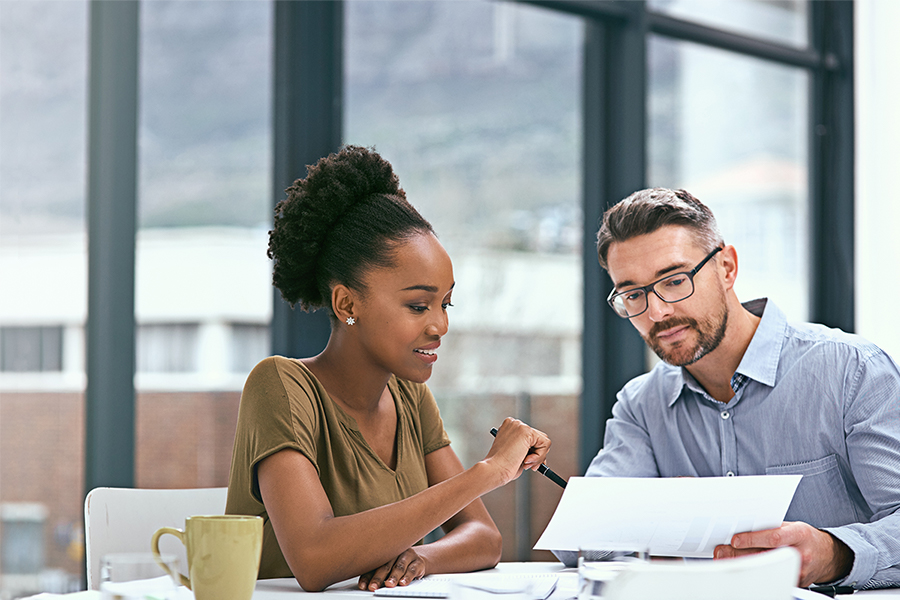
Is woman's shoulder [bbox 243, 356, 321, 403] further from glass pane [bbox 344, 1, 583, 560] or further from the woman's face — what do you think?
glass pane [bbox 344, 1, 583, 560]

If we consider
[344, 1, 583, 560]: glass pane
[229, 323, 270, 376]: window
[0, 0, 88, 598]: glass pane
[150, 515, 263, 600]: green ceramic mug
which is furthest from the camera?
[344, 1, 583, 560]: glass pane

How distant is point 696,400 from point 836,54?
2.45 meters

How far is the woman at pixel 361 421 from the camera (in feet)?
4.45

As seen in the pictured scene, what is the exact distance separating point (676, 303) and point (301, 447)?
81 cm

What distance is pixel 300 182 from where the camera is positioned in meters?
1.71

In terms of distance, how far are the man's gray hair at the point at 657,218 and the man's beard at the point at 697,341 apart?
0.15 metres

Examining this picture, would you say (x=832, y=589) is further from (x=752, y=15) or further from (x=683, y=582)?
(x=752, y=15)

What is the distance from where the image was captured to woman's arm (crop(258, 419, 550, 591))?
1322 mm

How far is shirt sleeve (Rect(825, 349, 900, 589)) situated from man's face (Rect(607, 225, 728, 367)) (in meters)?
0.28

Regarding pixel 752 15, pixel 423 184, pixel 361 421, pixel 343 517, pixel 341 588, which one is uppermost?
pixel 752 15

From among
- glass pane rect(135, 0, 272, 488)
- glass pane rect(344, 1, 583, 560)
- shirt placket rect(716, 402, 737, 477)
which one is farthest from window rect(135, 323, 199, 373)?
shirt placket rect(716, 402, 737, 477)

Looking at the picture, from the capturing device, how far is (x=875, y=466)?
5.20ft

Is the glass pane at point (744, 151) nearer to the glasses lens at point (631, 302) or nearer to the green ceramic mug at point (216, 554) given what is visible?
the glasses lens at point (631, 302)

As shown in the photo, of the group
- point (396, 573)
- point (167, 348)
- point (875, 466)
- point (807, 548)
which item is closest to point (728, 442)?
point (875, 466)
